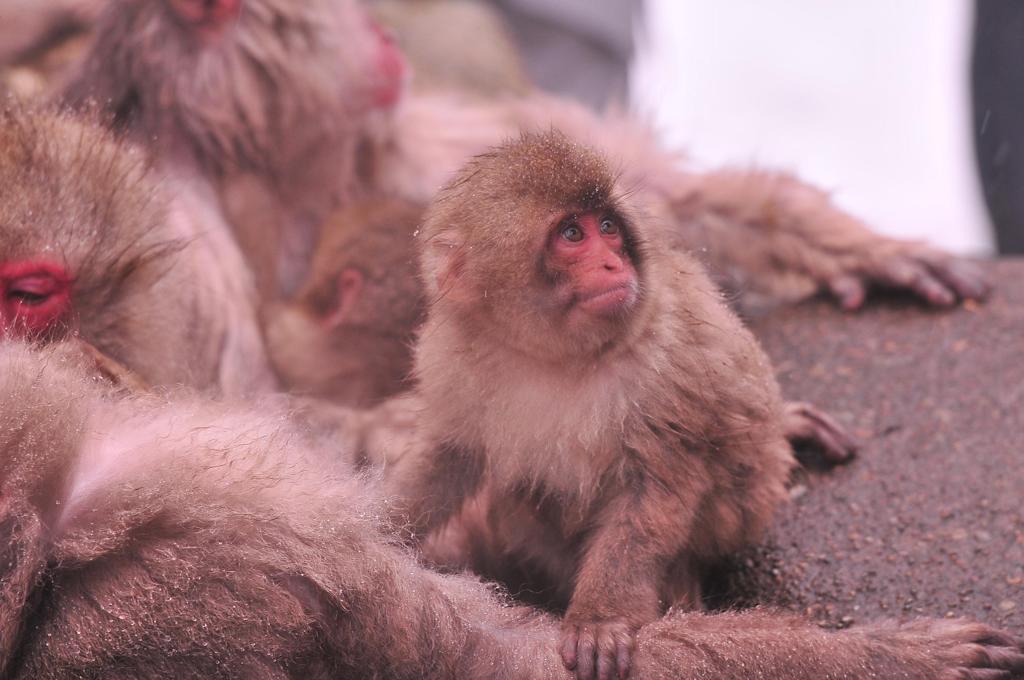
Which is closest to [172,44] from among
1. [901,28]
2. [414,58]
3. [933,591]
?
[933,591]

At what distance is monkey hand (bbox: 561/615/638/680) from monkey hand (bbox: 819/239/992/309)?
217 centimetres

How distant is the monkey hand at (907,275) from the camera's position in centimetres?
387

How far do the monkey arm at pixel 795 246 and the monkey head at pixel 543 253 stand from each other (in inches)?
67.9

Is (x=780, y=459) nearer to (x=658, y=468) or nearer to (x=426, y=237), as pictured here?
(x=658, y=468)

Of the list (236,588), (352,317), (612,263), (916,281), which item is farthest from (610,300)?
(916,281)

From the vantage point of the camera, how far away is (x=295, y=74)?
12.0 ft

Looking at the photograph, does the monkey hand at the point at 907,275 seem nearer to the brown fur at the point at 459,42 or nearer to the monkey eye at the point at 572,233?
Answer: the monkey eye at the point at 572,233

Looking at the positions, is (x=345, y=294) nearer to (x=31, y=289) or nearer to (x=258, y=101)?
(x=258, y=101)

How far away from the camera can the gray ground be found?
2564mm

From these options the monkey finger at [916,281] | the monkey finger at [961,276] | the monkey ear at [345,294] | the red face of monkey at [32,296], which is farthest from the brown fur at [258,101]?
the monkey finger at [961,276]

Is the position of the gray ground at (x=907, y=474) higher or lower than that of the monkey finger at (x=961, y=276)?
lower

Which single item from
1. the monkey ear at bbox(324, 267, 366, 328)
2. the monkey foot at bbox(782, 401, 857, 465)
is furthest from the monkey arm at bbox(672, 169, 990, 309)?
the monkey ear at bbox(324, 267, 366, 328)

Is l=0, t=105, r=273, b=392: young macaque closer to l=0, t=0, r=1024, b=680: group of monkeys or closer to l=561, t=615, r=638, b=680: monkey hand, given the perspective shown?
l=0, t=0, r=1024, b=680: group of monkeys

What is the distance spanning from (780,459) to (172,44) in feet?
6.95
